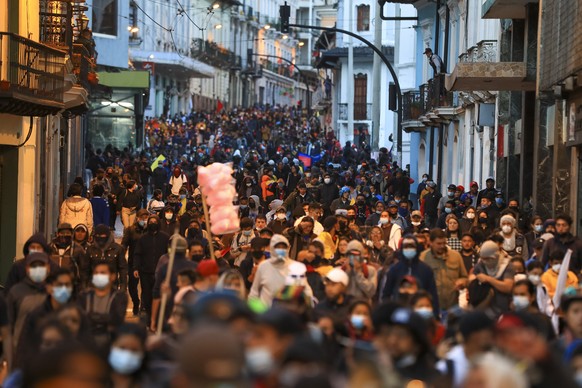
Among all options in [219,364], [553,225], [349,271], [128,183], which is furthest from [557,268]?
[128,183]

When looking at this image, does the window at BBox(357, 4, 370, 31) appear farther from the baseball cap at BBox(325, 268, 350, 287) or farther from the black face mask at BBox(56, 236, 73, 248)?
the baseball cap at BBox(325, 268, 350, 287)

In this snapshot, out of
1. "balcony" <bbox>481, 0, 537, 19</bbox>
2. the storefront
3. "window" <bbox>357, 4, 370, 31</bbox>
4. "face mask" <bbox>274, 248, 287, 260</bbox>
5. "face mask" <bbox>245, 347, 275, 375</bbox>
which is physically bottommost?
"face mask" <bbox>274, 248, 287, 260</bbox>

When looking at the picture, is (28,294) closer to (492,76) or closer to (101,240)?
(101,240)

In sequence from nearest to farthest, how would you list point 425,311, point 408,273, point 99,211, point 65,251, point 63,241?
point 425,311 → point 408,273 → point 65,251 → point 63,241 → point 99,211

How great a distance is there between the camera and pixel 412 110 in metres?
50.8

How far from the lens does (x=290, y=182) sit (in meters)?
40.9

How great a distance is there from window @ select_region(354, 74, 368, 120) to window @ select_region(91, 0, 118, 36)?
91.7 feet

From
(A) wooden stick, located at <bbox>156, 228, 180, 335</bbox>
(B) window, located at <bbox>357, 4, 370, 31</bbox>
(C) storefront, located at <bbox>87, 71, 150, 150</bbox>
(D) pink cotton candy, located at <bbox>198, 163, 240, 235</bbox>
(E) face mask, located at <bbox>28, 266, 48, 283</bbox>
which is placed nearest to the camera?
(A) wooden stick, located at <bbox>156, 228, 180, 335</bbox>

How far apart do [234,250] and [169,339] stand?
11.0 meters

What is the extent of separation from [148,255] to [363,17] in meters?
69.4

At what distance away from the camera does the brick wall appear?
25906 millimetres

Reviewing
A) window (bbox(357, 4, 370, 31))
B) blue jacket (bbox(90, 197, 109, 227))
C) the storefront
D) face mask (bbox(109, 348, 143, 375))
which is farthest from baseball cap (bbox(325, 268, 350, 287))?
window (bbox(357, 4, 370, 31))

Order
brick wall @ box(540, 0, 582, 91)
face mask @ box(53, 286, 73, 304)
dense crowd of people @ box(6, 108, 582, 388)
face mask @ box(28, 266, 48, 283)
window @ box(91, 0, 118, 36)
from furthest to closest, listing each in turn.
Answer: window @ box(91, 0, 118, 36) < brick wall @ box(540, 0, 582, 91) < face mask @ box(28, 266, 48, 283) < face mask @ box(53, 286, 73, 304) < dense crowd of people @ box(6, 108, 582, 388)

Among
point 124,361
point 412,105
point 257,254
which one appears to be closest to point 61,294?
point 124,361
